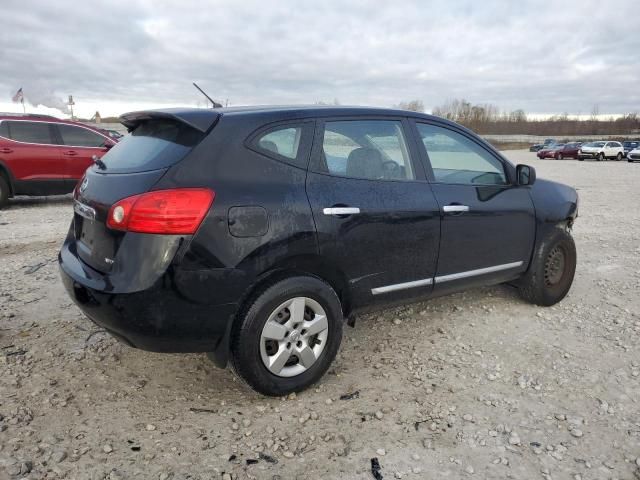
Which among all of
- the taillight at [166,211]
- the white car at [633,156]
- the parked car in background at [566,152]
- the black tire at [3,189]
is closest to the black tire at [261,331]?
the taillight at [166,211]

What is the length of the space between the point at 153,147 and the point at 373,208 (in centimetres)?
135

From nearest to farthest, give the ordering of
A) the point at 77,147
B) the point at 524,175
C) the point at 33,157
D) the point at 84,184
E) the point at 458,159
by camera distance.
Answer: the point at 84,184 → the point at 458,159 → the point at 524,175 → the point at 33,157 → the point at 77,147

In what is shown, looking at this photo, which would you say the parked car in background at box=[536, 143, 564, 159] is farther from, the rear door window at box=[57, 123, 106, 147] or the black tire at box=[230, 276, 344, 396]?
the black tire at box=[230, 276, 344, 396]

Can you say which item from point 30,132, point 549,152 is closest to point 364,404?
point 30,132

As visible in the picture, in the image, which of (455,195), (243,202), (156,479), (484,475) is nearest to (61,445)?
(156,479)

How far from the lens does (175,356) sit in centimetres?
340

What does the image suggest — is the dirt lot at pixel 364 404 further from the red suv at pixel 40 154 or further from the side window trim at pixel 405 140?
the red suv at pixel 40 154

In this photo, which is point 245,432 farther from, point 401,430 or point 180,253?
point 180,253

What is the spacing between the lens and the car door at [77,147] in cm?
928

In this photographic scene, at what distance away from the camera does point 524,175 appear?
4.03 metres


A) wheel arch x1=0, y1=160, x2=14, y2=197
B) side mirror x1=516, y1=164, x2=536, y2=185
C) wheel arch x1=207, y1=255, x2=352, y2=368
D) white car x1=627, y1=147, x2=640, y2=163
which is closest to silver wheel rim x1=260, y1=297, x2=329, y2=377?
wheel arch x1=207, y1=255, x2=352, y2=368

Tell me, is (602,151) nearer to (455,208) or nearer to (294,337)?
(455,208)

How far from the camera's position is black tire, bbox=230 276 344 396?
2672 mm

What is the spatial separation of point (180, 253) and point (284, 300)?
633 millimetres
